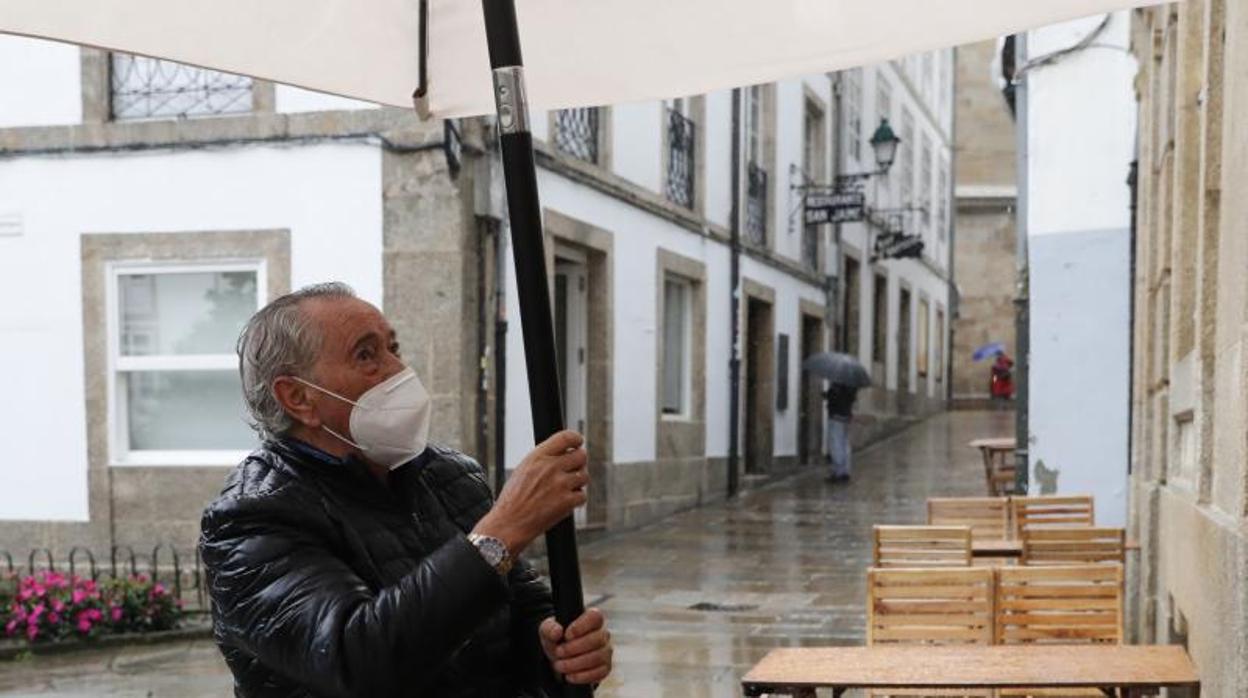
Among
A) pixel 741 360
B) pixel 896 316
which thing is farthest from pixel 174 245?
pixel 896 316

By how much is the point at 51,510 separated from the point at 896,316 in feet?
71.4

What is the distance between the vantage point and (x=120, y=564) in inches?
444

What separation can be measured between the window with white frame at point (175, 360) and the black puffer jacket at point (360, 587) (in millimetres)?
9246

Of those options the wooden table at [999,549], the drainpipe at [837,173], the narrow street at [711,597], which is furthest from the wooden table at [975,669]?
the drainpipe at [837,173]

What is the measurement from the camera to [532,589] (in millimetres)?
2646

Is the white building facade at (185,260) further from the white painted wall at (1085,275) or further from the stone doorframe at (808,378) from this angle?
the stone doorframe at (808,378)

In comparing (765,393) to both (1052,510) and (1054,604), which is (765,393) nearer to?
(1052,510)

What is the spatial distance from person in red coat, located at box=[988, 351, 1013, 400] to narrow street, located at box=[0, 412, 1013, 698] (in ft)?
52.6

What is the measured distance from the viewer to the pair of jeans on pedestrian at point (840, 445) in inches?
795

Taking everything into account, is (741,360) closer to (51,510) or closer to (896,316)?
(51,510)

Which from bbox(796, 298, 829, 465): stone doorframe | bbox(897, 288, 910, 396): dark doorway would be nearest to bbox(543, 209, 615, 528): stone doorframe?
bbox(796, 298, 829, 465): stone doorframe

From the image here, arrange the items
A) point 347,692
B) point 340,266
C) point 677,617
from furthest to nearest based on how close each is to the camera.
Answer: point 340,266 < point 677,617 < point 347,692

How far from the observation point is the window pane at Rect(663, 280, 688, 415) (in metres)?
17.1

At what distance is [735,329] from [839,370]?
204 cm
